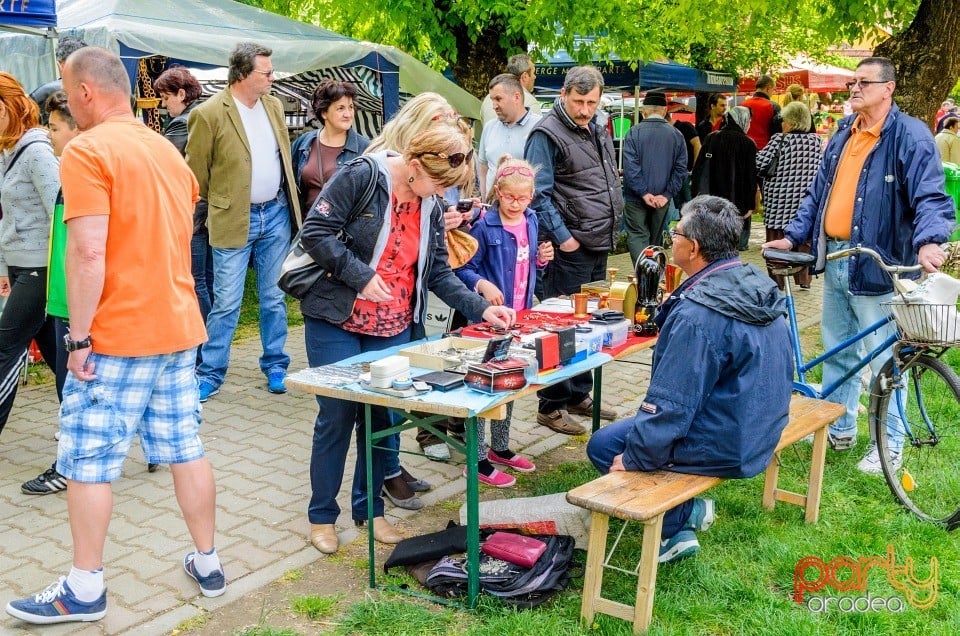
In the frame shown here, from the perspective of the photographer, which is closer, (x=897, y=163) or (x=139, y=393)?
(x=139, y=393)

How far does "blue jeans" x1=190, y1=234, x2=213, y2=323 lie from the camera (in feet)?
20.5

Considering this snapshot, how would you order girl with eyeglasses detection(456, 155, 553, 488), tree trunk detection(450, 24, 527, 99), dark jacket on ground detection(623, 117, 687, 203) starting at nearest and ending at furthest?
girl with eyeglasses detection(456, 155, 553, 488) → dark jacket on ground detection(623, 117, 687, 203) → tree trunk detection(450, 24, 527, 99)

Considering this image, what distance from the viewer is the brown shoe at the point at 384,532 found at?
13.1 ft

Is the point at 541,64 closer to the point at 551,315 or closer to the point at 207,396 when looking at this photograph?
the point at 207,396

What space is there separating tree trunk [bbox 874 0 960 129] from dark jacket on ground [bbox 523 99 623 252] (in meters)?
4.30

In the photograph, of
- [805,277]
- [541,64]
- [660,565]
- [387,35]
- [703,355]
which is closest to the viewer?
[703,355]

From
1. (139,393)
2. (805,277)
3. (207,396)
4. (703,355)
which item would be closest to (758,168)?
(805,277)

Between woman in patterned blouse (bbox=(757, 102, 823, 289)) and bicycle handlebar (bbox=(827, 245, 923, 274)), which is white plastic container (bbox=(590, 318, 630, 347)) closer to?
bicycle handlebar (bbox=(827, 245, 923, 274))

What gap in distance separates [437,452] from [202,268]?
7.42 feet

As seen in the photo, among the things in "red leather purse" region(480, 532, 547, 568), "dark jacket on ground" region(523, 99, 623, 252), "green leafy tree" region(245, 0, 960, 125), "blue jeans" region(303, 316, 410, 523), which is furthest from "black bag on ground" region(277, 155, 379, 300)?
"green leafy tree" region(245, 0, 960, 125)

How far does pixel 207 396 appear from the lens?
608 centimetres

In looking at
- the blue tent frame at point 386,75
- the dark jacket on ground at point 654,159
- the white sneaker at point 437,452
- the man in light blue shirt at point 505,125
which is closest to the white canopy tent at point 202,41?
the blue tent frame at point 386,75

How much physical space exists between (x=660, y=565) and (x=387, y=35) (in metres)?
10.1

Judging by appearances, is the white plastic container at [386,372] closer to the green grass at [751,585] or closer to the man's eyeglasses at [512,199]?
the green grass at [751,585]
